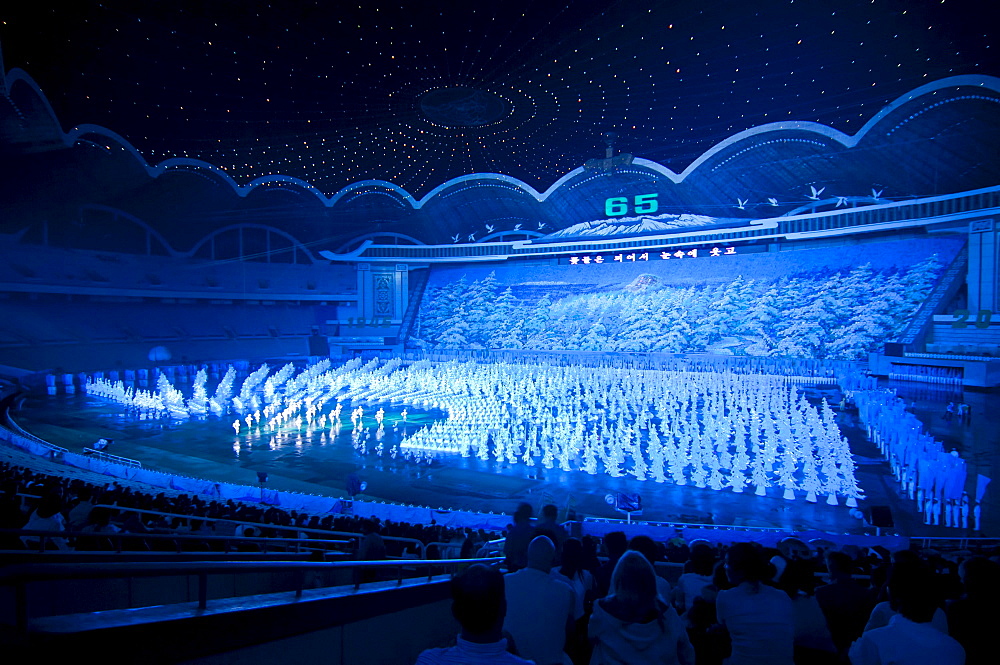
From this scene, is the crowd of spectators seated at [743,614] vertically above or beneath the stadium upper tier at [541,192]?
beneath

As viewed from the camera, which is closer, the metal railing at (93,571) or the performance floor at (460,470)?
the metal railing at (93,571)

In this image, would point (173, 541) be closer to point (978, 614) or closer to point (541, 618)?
point (541, 618)

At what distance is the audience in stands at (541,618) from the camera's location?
253 centimetres

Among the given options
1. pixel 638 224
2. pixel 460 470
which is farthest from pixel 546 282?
pixel 460 470

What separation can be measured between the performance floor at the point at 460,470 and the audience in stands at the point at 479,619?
29.9 feet

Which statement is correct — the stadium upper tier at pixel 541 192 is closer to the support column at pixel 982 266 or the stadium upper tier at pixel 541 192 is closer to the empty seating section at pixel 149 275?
the empty seating section at pixel 149 275

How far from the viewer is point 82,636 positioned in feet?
5.91

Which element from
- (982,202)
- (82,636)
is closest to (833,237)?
(982,202)

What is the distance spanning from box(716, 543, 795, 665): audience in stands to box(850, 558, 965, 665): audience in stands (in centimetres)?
36

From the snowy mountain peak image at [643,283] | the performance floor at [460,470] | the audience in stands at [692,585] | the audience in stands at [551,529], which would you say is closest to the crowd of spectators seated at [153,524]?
the audience in stands at [551,529]

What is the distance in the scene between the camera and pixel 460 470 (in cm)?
1453

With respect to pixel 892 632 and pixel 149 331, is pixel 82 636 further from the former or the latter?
pixel 149 331

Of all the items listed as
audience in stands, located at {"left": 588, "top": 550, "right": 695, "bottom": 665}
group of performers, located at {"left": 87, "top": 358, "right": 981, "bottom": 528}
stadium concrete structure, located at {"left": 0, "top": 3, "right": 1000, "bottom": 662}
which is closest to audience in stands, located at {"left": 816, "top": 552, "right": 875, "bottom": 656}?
audience in stands, located at {"left": 588, "top": 550, "right": 695, "bottom": 665}

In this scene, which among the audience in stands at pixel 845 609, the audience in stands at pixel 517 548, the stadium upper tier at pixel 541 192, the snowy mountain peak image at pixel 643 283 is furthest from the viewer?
the snowy mountain peak image at pixel 643 283
